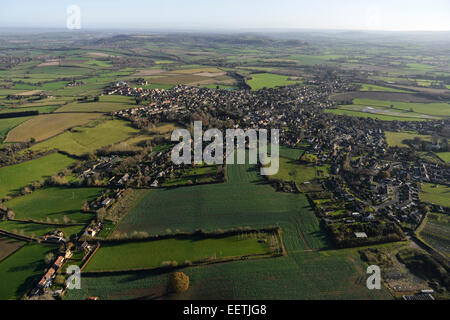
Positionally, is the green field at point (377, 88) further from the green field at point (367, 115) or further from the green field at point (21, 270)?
the green field at point (21, 270)

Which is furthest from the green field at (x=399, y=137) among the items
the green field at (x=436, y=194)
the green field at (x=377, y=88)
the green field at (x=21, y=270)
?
the green field at (x=21, y=270)

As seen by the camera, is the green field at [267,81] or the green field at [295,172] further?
the green field at [267,81]

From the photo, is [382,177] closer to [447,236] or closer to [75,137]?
[447,236]

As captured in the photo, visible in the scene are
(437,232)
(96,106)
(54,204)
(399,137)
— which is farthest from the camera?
(96,106)

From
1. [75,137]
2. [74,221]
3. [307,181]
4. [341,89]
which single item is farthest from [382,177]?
[341,89]

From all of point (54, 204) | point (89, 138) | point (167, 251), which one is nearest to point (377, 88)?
point (89, 138)

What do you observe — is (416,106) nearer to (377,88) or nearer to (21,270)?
(377,88)

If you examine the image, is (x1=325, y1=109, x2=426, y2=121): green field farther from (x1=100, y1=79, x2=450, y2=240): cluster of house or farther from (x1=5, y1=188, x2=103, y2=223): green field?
(x1=5, y1=188, x2=103, y2=223): green field

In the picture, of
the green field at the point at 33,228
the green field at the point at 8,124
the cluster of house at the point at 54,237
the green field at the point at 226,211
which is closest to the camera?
the cluster of house at the point at 54,237
